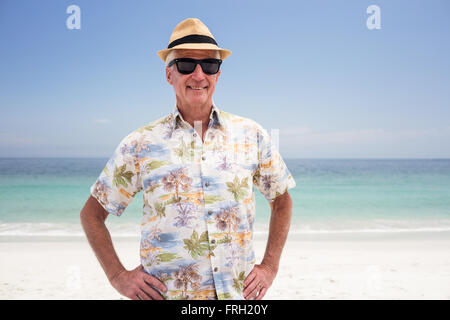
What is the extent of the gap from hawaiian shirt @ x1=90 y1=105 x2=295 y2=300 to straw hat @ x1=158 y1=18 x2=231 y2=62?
33 cm

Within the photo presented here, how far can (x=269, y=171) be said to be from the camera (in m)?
1.97

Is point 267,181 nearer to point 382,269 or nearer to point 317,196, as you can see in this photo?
point 382,269

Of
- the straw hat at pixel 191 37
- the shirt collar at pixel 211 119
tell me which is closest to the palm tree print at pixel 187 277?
the shirt collar at pixel 211 119

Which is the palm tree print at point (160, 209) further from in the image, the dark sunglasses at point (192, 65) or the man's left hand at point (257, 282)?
the dark sunglasses at point (192, 65)

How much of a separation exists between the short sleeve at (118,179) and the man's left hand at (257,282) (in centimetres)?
75

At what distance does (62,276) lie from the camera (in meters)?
6.16

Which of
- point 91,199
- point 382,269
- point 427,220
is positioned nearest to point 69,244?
point 382,269

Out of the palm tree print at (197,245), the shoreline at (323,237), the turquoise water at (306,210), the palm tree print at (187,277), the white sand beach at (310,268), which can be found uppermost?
the palm tree print at (197,245)

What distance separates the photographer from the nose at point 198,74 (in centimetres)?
186

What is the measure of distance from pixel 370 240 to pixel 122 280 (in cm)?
822

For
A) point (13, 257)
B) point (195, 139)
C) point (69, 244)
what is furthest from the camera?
point (69, 244)

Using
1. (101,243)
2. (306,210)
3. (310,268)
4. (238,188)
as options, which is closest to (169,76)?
(238,188)

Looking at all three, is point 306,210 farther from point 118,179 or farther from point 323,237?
point 118,179

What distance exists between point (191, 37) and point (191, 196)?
82cm
